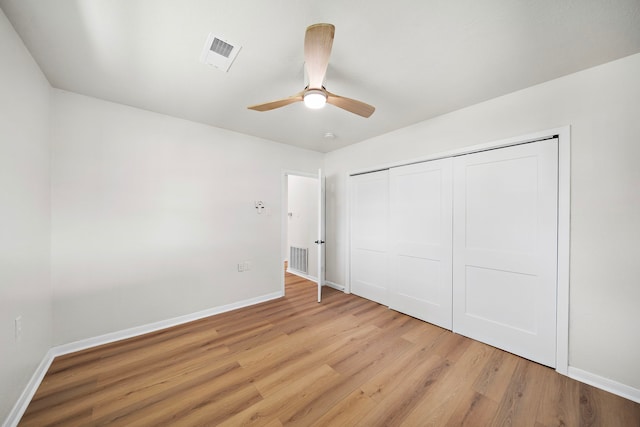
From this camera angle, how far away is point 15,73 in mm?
1438

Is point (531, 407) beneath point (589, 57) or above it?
beneath

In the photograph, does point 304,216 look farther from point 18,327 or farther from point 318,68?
point 18,327

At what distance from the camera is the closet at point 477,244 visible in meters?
1.96

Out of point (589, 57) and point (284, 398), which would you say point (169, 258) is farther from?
point (589, 57)

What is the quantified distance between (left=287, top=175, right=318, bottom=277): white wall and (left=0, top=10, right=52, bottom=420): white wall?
3.33m

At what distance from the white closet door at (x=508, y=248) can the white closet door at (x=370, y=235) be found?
95cm

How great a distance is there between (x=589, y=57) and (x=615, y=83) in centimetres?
29

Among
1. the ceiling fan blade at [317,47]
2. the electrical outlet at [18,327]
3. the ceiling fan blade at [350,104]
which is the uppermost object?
the ceiling fan blade at [317,47]

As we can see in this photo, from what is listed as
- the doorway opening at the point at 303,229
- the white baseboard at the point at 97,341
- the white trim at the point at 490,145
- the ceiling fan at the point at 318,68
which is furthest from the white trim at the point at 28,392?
the white trim at the point at 490,145

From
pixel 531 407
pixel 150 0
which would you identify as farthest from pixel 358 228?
pixel 150 0

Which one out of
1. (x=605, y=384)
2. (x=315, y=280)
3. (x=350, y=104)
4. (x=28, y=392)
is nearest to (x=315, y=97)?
(x=350, y=104)

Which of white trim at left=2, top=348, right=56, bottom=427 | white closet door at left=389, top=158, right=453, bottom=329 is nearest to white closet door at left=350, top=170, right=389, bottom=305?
white closet door at left=389, top=158, right=453, bottom=329

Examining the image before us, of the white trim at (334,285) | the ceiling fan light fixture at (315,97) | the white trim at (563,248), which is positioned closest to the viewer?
the ceiling fan light fixture at (315,97)

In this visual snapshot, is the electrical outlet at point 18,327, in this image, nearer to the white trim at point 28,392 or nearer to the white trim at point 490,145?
the white trim at point 28,392
